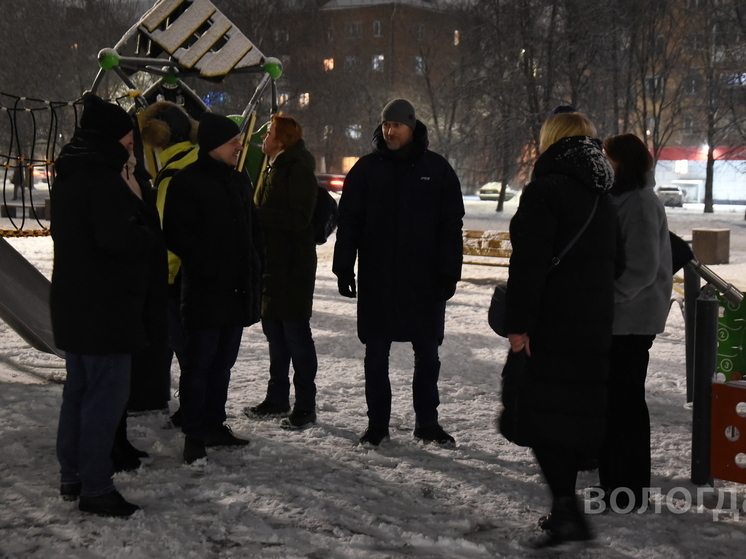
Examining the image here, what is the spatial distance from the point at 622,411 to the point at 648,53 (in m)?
27.2

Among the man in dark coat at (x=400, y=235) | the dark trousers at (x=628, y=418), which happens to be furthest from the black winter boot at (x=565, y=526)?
the man in dark coat at (x=400, y=235)

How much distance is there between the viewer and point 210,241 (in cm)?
444

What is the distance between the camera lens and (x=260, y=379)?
663 centimetres

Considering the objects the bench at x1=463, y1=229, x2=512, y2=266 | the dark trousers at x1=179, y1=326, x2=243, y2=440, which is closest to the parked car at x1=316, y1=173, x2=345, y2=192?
the bench at x1=463, y1=229, x2=512, y2=266

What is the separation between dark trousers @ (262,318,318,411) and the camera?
17.6ft

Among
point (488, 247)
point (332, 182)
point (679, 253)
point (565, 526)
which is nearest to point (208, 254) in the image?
point (565, 526)

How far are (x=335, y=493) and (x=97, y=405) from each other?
1102 mm

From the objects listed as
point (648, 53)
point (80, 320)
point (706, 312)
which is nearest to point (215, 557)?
point (80, 320)

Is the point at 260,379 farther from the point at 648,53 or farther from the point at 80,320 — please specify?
the point at 648,53

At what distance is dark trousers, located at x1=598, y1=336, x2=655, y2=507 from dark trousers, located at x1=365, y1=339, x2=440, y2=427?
1.20 m

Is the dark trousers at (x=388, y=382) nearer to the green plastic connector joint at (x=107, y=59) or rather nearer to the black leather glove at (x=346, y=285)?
the black leather glove at (x=346, y=285)

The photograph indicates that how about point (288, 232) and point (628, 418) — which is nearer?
point (628, 418)

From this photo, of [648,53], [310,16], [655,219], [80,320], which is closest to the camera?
[80,320]

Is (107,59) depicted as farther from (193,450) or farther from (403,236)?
(193,450)
